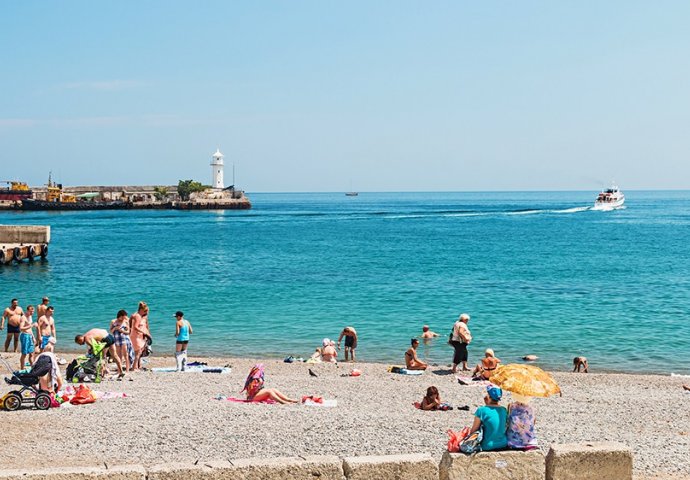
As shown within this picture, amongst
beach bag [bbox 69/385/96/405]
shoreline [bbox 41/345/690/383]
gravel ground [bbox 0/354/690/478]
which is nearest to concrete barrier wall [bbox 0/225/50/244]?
shoreline [bbox 41/345/690/383]

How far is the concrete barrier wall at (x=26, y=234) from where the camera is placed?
2307 inches

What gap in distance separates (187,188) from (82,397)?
16077 centimetres

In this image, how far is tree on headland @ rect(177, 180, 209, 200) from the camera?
6737 inches

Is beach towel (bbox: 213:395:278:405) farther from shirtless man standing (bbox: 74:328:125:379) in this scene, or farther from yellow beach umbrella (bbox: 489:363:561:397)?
yellow beach umbrella (bbox: 489:363:561:397)

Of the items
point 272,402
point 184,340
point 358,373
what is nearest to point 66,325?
point 184,340

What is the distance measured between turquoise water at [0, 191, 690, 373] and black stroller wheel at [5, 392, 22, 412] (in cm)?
1115

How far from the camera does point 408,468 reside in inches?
337

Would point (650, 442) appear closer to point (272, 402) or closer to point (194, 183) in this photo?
point (272, 402)

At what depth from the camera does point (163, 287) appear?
135 feet

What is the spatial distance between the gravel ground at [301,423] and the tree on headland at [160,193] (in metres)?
159

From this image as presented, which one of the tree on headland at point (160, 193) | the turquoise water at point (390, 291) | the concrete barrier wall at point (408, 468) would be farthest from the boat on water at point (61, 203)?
the concrete barrier wall at point (408, 468)

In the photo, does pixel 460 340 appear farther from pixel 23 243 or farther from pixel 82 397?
pixel 23 243

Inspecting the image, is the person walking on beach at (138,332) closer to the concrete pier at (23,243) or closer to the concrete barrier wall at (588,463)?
the concrete barrier wall at (588,463)

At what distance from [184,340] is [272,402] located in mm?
4698
